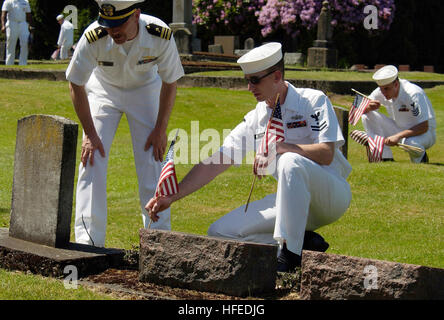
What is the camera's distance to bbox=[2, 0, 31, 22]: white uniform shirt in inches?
867

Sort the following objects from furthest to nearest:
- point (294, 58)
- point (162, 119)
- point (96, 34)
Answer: point (294, 58), point (162, 119), point (96, 34)

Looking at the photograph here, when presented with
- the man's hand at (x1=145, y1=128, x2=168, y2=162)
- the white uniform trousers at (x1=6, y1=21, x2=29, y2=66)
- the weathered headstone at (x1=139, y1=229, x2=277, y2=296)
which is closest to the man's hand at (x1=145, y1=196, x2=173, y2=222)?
the weathered headstone at (x1=139, y1=229, x2=277, y2=296)

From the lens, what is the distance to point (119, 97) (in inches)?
254

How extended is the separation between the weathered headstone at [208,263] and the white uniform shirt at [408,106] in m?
7.33

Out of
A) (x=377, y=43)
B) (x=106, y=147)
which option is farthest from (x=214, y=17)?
(x=106, y=147)

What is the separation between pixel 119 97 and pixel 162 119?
37 centimetres

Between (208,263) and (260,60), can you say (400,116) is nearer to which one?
(260,60)

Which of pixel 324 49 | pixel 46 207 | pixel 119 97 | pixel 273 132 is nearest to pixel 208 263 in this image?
pixel 273 132

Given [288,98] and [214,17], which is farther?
[214,17]

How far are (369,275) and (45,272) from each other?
7.02 ft

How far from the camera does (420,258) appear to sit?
6.41 meters

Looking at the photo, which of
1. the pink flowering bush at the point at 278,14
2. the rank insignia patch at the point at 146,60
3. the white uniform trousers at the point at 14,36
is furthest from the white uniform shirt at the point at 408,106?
the pink flowering bush at the point at 278,14

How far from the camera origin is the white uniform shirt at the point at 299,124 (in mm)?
5488
